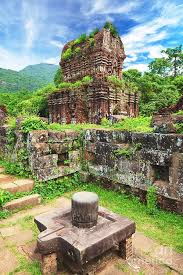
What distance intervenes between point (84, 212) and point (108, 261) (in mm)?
757

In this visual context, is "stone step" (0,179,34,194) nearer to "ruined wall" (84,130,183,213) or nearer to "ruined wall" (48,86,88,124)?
"ruined wall" (84,130,183,213)

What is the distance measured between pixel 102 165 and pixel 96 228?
3.05 meters

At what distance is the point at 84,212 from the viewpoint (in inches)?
126

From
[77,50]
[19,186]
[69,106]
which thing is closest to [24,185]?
[19,186]

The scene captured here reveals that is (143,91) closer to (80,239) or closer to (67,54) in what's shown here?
(67,54)

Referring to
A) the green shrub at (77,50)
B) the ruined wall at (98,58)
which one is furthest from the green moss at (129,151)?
the green shrub at (77,50)

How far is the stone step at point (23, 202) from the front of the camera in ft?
15.6

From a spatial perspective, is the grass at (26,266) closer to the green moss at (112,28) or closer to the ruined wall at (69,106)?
the ruined wall at (69,106)

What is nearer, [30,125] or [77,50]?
[30,125]

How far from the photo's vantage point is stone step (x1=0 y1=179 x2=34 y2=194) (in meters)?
5.21

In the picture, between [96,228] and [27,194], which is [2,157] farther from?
[96,228]

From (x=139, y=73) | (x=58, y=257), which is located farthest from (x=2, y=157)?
(x=139, y=73)

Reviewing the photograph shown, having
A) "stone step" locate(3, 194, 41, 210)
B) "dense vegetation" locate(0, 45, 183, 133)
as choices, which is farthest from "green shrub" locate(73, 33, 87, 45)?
"stone step" locate(3, 194, 41, 210)

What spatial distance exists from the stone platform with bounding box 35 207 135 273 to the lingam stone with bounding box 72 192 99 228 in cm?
7
